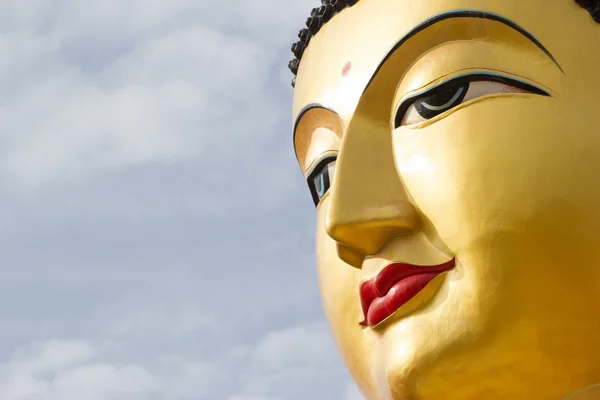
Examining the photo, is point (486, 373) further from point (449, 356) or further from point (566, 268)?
point (566, 268)

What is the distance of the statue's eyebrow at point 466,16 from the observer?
580 cm

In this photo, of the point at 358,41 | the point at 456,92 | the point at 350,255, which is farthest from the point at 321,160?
the point at 456,92

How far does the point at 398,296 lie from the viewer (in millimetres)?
5582

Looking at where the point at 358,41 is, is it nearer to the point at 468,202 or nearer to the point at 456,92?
the point at 456,92

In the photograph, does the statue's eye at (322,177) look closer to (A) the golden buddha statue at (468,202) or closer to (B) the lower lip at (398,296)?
(A) the golden buddha statue at (468,202)

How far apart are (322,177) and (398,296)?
135cm

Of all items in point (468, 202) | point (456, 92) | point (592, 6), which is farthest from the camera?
point (592, 6)

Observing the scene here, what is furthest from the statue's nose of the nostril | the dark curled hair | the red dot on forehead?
the dark curled hair

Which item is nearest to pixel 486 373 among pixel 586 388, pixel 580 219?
pixel 586 388

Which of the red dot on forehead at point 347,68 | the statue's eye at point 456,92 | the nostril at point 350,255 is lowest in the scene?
→ the nostril at point 350,255

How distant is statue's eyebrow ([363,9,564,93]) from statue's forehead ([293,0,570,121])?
0.03 meters

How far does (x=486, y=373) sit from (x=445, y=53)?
5.81 ft

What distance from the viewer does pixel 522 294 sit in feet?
17.3

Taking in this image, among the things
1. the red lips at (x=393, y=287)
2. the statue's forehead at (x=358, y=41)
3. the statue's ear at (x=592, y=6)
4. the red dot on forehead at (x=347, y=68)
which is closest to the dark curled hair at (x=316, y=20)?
the statue's forehead at (x=358, y=41)
